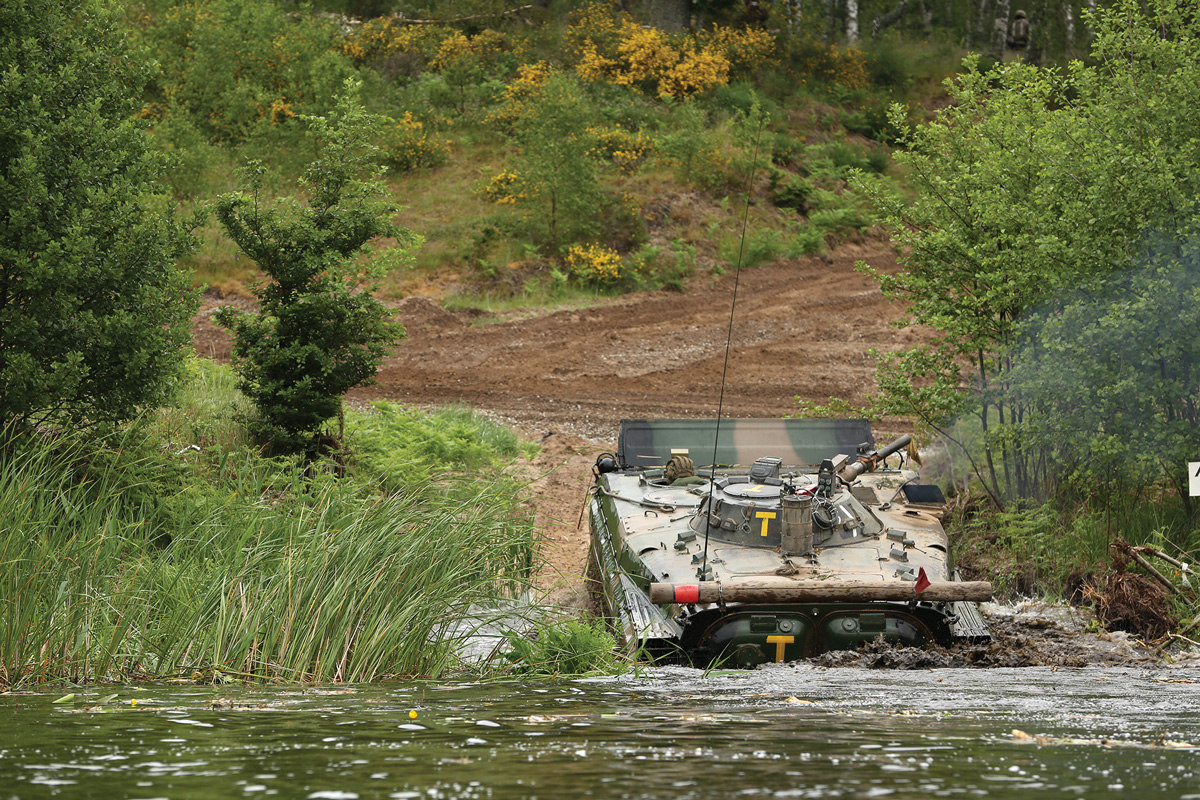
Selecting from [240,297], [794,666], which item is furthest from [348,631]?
[240,297]

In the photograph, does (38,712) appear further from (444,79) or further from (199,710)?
(444,79)

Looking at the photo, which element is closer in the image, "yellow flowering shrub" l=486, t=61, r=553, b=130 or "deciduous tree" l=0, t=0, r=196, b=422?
"deciduous tree" l=0, t=0, r=196, b=422

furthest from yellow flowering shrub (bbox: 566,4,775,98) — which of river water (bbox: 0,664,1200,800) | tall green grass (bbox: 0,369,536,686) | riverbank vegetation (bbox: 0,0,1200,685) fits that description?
river water (bbox: 0,664,1200,800)

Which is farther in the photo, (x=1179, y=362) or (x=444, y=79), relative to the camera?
(x=444, y=79)

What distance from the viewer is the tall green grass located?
24.1 ft

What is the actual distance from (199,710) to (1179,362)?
355 inches

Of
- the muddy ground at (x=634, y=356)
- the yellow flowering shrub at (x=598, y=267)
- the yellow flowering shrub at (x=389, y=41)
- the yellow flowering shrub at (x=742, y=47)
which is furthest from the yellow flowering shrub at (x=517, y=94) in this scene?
the muddy ground at (x=634, y=356)

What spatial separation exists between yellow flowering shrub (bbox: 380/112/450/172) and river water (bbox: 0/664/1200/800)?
27.5 metres

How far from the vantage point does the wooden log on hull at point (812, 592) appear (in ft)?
29.1

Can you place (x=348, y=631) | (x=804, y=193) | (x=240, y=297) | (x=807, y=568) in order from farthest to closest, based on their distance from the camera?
1. (x=804, y=193)
2. (x=240, y=297)
3. (x=807, y=568)
4. (x=348, y=631)

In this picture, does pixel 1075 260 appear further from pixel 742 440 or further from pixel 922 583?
pixel 922 583

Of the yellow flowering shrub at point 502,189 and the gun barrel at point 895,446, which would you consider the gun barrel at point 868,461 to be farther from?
the yellow flowering shrub at point 502,189

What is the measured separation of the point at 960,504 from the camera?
14.9 metres

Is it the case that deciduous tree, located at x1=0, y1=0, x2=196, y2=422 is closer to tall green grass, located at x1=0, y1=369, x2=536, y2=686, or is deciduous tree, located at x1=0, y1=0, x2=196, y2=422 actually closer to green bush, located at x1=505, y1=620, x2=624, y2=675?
tall green grass, located at x1=0, y1=369, x2=536, y2=686
